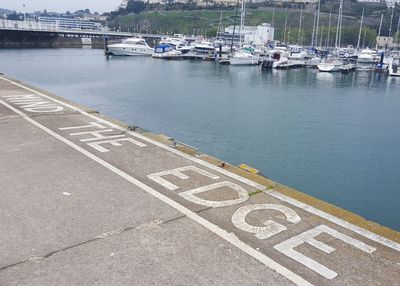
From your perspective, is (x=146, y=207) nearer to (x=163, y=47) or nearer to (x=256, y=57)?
(x=256, y=57)

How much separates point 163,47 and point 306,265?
87.5 m

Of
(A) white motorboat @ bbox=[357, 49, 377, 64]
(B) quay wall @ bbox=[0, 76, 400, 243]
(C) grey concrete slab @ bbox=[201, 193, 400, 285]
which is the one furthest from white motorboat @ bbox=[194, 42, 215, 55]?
(C) grey concrete slab @ bbox=[201, 193, 400, 285]

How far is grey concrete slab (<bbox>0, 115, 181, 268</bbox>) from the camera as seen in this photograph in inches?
206

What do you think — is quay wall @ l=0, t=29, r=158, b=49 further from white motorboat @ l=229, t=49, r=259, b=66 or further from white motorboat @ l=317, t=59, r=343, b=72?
white motorboat @ l=317, t=59, r=343, b=72

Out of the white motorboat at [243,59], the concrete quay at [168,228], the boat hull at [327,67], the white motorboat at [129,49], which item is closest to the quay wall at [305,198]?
the concrete quay at [168,228]

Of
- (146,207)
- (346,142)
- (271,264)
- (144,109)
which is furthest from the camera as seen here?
(144,109)

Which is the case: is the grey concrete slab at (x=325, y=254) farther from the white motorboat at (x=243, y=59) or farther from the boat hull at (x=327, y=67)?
the white motorboat at (x=243, y=59)

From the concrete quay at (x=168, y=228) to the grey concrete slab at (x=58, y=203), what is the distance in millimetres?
18

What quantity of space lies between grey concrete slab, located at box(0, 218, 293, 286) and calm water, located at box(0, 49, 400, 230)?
28.2 ft

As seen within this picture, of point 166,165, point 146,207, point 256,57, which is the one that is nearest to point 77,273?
point 146,207

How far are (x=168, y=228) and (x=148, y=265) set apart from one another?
936 millimetres

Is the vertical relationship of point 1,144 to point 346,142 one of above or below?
above

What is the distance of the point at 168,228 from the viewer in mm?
5574

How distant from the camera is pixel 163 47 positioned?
88.4 meters
